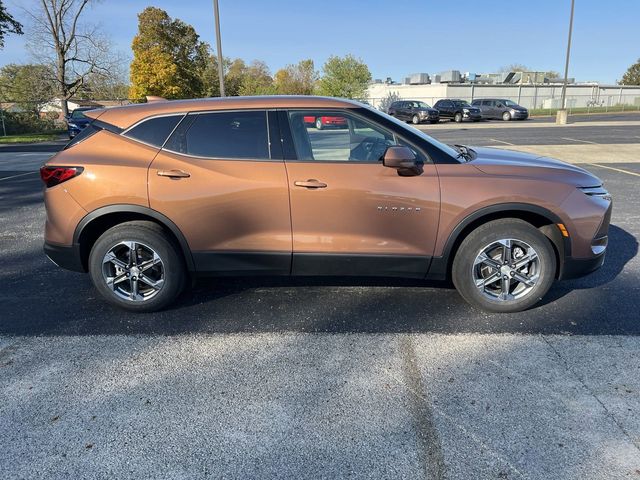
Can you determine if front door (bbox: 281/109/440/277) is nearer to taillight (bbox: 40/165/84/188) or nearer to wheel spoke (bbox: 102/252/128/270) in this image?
wheel spoke (bbox: 102/252/128/270)

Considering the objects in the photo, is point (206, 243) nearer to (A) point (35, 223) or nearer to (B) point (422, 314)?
(B) point (422, 314)

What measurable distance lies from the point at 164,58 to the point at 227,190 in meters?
37.4

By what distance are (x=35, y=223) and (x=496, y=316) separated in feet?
22.2

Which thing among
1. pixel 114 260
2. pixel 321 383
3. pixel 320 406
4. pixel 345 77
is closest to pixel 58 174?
pixel 114 260

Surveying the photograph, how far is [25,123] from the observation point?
98.4ft

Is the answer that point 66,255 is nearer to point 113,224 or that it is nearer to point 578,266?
point 113,224

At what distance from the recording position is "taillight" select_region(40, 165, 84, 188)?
12.3ft

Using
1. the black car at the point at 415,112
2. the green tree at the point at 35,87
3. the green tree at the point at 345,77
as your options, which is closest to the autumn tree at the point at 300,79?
the green tree at the point at 345,77

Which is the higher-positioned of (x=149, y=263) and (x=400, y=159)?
(x=400, y=159)

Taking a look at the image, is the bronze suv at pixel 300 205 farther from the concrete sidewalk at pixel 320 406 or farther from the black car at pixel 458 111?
the black car at pixel 458 111

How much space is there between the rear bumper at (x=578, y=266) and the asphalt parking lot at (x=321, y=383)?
0.35m

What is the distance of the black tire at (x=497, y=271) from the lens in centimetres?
371

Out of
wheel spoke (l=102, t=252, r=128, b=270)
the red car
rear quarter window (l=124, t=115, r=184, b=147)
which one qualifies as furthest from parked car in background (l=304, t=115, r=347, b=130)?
wheel spoke (l=102, t=252, r=128, b=270)

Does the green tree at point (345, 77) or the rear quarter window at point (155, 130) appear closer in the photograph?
the rear quarter window at point (155, 130)
